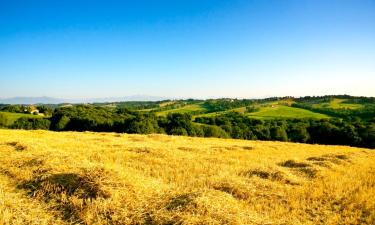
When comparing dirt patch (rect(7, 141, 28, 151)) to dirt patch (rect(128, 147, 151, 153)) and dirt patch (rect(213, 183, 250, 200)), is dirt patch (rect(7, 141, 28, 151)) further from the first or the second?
dirt patch (rect(213, 183, 250, 200))

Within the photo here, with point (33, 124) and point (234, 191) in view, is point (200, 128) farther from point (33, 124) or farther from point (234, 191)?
point (234, 191)

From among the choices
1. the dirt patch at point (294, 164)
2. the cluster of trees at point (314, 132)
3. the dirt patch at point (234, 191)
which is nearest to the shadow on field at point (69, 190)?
the dirt patch at point (234, 191)

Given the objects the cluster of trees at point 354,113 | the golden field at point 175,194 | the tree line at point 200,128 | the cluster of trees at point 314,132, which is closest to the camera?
the golden field at point 175,194

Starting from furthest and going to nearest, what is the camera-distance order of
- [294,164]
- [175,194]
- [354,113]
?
[354,113]
[294,164]
[175,194]

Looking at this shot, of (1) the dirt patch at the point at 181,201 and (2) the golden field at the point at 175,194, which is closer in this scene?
(2) the golden field at the point at 175,194

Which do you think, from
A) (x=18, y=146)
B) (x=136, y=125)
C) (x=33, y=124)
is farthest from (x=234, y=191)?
(x=33, y=124)

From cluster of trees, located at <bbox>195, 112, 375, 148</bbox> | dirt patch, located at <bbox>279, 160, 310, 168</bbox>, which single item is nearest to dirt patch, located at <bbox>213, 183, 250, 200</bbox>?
dirt patch, located at <bbox>279, 160, 310, 168</bbox>

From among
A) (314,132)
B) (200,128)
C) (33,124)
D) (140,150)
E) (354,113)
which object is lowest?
(314,132)

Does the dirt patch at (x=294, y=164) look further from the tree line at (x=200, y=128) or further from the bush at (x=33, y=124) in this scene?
the bush at (x=33, y=124)

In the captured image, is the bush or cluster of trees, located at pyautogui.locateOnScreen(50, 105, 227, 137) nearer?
cluster of trees, located at pyautogui.locateOnScreen(50, 105, 227, 137)

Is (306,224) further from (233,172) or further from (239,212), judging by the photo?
(233,172)

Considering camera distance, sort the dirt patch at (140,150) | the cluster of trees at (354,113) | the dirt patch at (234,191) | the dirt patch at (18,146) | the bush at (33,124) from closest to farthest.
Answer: the dirt patch at (234,191)
the dirt patch at (18,146)
the dirt patch at (140,150)
the bush at (33,124)
the cluster of trees at (354,113)

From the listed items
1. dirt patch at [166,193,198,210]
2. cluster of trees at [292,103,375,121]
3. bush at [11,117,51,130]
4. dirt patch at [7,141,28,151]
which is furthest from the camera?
cluster of trees at [292,103,375,121]

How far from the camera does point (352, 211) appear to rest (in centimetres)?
843
